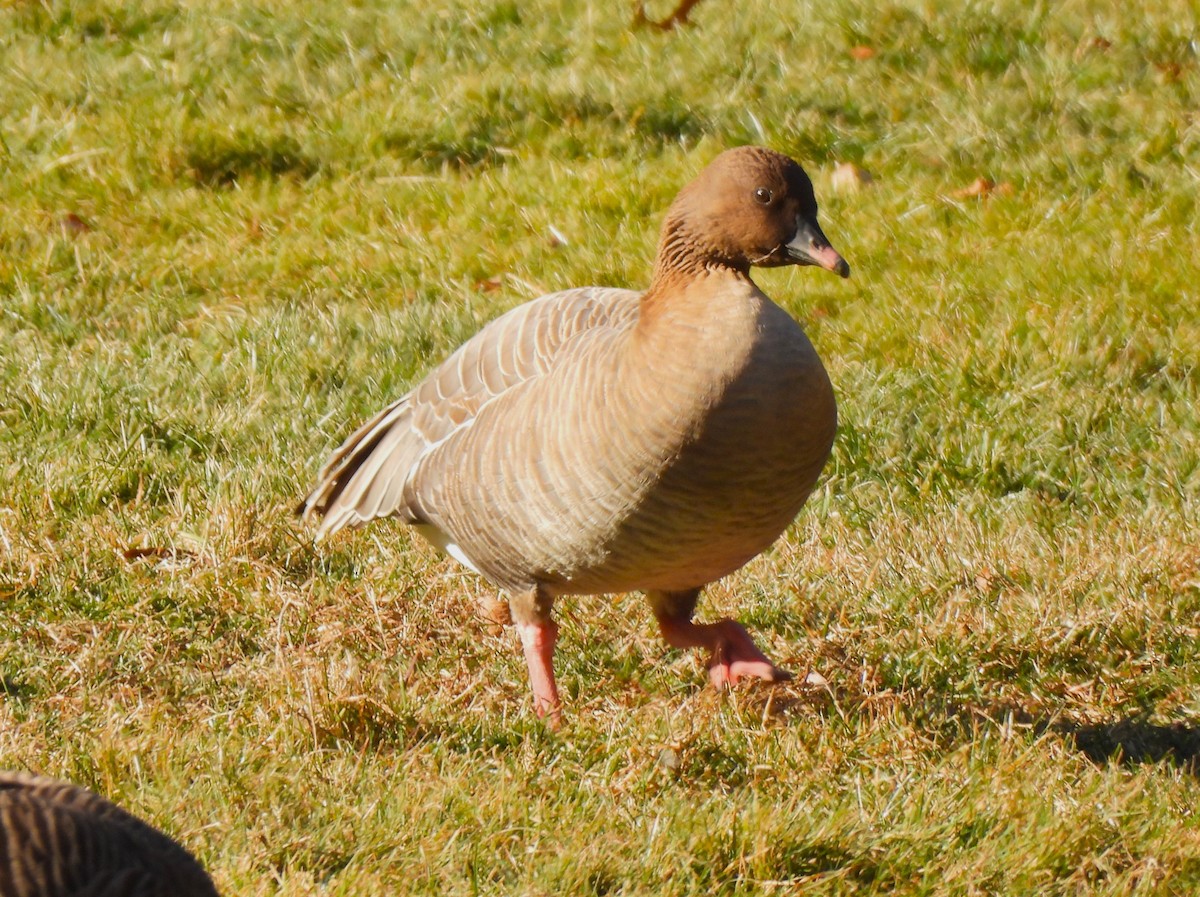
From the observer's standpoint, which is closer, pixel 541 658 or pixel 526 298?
pixel 541 658

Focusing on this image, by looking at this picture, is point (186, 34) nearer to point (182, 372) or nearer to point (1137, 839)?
point (182, 372)

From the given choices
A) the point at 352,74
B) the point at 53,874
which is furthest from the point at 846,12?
the point at 53,874

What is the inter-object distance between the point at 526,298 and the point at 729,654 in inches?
108

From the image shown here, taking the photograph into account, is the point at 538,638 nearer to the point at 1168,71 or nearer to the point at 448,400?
the point at 448,400

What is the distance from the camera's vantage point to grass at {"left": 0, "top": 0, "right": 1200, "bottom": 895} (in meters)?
3.52

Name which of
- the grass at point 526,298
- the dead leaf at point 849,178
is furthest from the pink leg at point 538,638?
the dead leaf at point 849,178

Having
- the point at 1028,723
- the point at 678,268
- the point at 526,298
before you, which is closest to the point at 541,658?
the point at 678,268

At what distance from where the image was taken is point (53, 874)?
93.9 inches

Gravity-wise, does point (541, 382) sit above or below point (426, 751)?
above

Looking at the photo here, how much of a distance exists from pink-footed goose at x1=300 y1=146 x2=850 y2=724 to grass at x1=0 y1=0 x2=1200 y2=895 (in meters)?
0.36

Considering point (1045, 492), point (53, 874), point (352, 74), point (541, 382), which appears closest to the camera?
point (53, 874)

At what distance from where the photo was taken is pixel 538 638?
4297mm

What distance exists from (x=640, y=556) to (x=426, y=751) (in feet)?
2.34

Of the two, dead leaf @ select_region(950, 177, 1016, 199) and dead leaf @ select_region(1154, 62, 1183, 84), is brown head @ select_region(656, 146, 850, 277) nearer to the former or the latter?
dead leaf @ select_region(950, 177, 1016, 199)
